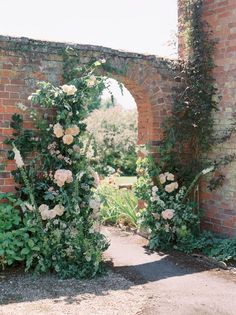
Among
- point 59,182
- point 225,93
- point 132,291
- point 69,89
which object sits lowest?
point 132,291

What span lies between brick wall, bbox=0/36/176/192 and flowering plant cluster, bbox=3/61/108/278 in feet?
0.54

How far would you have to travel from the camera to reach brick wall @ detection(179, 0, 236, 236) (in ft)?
20.5

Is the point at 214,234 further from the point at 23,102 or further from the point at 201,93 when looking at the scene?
the point at 23,102

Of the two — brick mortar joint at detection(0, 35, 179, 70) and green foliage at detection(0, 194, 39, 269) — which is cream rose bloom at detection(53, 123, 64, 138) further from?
brick mortar joint at detection(0, 35, 179, 70)

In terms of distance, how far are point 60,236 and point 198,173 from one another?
2460mm

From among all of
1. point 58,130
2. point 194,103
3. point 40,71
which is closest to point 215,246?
point 194,103

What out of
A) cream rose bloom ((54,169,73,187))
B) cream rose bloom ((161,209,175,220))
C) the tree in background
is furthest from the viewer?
the tree in background

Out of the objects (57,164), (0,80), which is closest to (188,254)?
(57,164)

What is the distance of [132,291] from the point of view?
15.2 feet

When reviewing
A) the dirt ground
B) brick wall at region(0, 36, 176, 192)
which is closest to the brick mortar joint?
brick wall at region(0, 36, 176, 192)

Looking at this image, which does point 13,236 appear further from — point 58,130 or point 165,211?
point 165,211

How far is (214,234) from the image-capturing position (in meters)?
6.57

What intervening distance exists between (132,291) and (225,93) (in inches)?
125

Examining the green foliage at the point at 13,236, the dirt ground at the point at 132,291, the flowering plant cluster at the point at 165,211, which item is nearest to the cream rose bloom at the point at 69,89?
the green foliage at the point at 13,236
